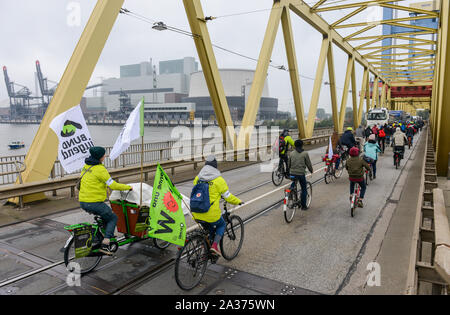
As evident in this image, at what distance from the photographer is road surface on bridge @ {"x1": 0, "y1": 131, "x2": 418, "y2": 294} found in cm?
445

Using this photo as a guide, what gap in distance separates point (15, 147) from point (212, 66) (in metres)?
11.7

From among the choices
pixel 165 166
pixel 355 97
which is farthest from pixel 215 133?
pixel 355 97

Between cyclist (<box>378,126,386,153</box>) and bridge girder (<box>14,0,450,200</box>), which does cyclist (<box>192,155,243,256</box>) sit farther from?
cyclist (<box>378,126,386,153</box>)

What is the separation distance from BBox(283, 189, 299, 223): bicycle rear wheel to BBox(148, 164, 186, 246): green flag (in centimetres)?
341

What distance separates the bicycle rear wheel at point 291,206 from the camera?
734cm

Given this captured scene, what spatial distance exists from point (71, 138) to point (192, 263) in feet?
10.1

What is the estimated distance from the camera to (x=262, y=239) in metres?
6.33

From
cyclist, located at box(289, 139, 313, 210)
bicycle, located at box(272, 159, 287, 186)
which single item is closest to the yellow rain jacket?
cyclist, located at box(289, 139, 313, 210)

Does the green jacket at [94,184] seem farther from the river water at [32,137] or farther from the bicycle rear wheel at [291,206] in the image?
the river water at [32,137]

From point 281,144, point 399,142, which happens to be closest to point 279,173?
point 281,144

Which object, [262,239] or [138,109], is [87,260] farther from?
[262,239]

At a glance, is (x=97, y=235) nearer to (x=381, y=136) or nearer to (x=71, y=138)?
(x=71, y=138)

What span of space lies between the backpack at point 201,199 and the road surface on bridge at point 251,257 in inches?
42.1

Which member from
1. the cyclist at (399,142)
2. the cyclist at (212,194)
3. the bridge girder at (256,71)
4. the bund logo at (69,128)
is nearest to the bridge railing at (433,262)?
the cyclist at (212,194)
